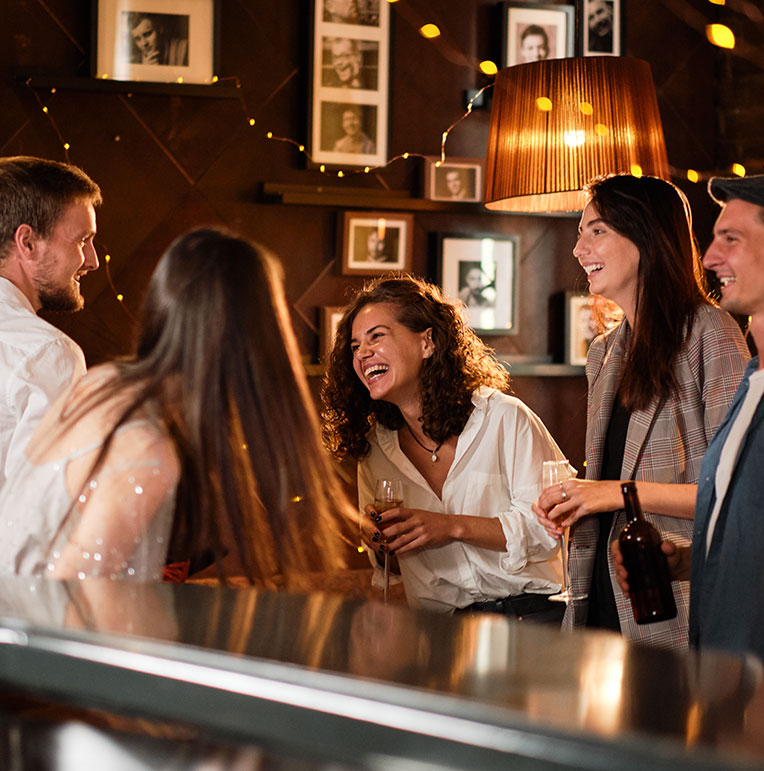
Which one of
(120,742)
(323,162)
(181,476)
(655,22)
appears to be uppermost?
(655,22)

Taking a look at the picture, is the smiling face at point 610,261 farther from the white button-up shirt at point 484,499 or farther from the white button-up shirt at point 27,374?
the white button-up shirt at point 27,374

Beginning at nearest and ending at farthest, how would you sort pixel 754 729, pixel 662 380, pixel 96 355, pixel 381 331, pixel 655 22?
1. pixel 754 729
2. pixel 662 380
3. pixel 381 331
4. pixel 96 355
5. pixel 655 22

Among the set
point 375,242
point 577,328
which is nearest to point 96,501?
point 375,242

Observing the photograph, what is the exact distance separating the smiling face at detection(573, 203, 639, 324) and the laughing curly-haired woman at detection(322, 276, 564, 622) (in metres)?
0.33

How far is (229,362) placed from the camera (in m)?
1.10

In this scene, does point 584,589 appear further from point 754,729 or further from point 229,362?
point 754,729

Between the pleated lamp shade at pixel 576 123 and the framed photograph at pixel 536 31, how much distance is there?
103 cm

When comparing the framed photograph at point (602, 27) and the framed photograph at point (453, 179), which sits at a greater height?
the framed photograph at point (602, 27)

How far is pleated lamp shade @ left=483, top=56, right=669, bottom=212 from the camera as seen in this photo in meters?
2.62

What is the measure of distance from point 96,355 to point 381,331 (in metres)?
1.27

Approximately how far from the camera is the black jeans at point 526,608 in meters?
2.17

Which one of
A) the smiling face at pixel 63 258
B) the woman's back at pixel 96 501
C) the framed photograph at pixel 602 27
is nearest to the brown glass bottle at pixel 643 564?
the woman's back at pixel 96 501

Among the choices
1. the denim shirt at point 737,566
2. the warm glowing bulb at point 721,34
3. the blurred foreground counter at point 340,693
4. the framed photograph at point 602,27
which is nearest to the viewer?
the blurred foreground counter at point 340,693

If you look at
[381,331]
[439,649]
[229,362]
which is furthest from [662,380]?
[439,649]
